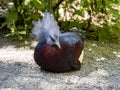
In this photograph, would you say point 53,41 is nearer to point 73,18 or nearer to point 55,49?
point 55,49

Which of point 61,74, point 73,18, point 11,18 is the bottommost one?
point 61,74

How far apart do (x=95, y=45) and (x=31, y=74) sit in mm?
856

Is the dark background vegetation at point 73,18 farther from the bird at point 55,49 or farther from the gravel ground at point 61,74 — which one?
the bird at point 55,49

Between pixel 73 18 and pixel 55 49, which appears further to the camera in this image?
pixel 73 18

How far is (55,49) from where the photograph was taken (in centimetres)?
286

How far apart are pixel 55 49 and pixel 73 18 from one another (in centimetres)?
102

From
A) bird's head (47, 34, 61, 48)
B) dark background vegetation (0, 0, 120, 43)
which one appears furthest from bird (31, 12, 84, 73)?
dark background vegetation (0, 0, 120, 43)

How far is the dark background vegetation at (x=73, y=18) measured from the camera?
11.6ft

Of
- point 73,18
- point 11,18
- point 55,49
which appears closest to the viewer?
point 55,49

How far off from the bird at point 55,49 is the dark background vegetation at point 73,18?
546mm

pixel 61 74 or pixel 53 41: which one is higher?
pixel 53 41

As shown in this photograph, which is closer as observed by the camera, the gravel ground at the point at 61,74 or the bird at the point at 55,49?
the gravel ground at the point at 61,74

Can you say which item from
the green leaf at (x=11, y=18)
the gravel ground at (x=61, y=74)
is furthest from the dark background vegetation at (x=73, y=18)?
the gravel ground at (x=61, y=74)

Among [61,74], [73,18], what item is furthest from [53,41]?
[73,18]
